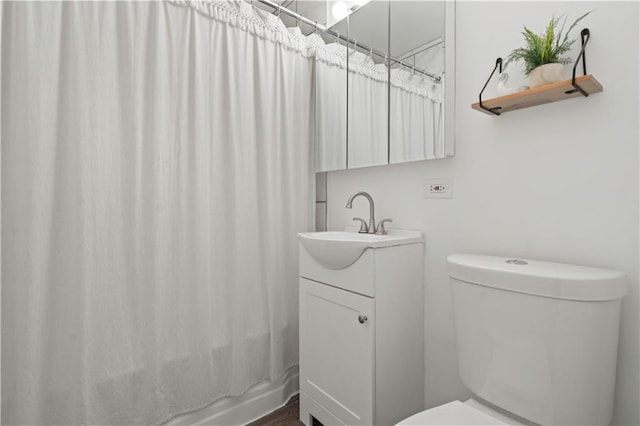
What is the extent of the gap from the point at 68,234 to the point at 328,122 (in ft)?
4.27

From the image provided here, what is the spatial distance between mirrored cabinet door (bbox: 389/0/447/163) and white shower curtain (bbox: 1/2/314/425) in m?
0.56

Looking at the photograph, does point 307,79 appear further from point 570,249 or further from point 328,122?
point 570,249

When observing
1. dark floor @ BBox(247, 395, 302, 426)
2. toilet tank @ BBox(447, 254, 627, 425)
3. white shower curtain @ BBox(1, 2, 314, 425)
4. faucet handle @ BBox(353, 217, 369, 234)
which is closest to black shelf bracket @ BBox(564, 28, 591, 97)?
toilet tank @ BBox(447, 254, 627, 425)

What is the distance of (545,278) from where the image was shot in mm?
866

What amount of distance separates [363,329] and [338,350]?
184 millimetres

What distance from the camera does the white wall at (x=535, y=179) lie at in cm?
96

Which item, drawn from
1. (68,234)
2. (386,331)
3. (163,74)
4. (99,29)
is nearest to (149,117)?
(163,74)

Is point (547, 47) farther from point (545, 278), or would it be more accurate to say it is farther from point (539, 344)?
point (539, 344)

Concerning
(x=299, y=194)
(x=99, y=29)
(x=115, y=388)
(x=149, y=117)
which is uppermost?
(x=99, y=29)

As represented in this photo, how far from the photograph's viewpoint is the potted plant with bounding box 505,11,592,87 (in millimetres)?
1000

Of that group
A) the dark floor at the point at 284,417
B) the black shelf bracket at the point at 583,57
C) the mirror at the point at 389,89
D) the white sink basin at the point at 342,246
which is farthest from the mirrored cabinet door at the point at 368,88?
the dark floor at the point at 284,417

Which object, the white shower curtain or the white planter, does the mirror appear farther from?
the white planter

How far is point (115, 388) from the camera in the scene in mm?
1241

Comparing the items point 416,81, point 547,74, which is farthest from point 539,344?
point 416,81
